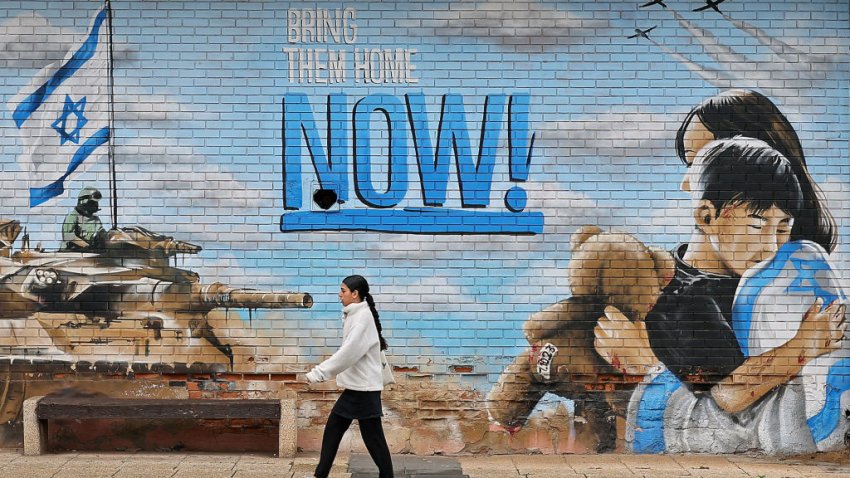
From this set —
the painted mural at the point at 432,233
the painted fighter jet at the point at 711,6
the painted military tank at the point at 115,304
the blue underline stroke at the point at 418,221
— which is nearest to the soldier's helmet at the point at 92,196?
the painted mural at the point at 432,233

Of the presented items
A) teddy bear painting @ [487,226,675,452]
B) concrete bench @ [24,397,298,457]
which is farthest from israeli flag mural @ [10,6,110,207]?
teddy bear painting @ [487,226,675,452]

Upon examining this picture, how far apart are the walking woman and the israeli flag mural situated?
2928 mm

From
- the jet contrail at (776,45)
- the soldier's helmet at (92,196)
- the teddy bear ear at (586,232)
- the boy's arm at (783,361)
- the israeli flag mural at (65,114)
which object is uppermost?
the jet contrail at (776,45)

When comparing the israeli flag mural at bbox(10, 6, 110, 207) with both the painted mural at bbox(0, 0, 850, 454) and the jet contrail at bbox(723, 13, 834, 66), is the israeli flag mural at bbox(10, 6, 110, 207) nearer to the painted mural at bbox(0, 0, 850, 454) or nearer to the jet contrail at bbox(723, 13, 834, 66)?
the painted mural at bbox(0, 0, 850, 454)

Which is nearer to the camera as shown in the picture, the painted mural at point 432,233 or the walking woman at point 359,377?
the walking woman at point 359,377

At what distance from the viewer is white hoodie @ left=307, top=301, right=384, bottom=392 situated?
702 cm

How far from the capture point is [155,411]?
26.8 feet

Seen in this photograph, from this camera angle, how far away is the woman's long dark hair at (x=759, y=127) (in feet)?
28.3

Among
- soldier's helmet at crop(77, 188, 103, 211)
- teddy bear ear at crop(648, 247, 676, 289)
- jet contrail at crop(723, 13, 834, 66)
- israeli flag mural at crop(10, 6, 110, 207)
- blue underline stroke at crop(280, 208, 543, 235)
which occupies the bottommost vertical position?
teddy bear ear at crop(648, 247, 676, 289)

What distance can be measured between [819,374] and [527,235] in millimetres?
2719

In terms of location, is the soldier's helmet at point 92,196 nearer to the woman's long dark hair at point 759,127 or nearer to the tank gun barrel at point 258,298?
the tank gun barrel at point 258,298

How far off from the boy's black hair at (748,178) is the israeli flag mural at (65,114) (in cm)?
509

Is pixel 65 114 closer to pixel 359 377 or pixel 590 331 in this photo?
pixel 359 377

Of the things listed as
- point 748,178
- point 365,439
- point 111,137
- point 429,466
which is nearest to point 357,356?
point 365,439
